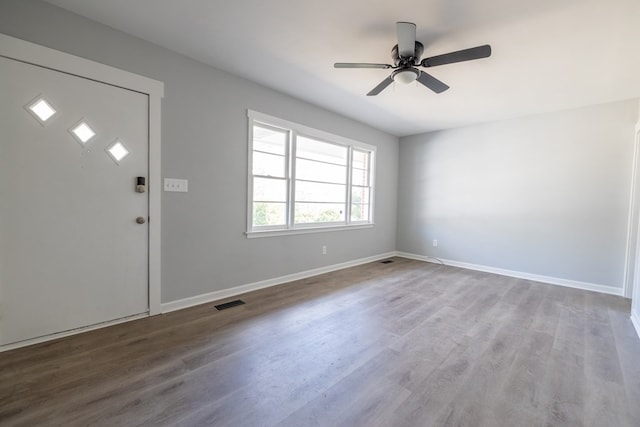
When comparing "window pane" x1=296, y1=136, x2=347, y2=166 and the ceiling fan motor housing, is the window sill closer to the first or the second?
"window pane" x1=296, y1=136, x2=347, y2=166

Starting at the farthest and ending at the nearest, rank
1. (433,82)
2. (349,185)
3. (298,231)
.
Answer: (349,185)
(298,231)
(433,82)

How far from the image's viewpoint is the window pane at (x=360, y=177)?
16.9ft

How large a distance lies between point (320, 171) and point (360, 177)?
48.0 inches

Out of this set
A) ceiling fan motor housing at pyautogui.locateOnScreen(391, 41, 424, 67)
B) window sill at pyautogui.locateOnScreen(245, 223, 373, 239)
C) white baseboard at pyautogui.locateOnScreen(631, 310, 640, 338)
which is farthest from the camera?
window sill at pyautogui.locateOnScreen(245, 223, 373, 239)

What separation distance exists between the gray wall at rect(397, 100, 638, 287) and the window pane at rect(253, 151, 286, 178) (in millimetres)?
3270

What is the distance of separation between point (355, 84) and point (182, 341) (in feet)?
11.0

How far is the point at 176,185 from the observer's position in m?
2.83

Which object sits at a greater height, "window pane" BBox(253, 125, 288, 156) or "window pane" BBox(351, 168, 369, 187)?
"window pane" BBox(253, 125, 288, 156)

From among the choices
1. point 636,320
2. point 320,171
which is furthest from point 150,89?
point 636,320

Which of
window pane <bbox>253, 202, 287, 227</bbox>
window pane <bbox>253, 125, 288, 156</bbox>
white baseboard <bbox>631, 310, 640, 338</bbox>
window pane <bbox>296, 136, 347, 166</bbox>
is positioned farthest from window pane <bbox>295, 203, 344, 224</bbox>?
white baseboard <bbox>631, 310, 640, 338</bbox>

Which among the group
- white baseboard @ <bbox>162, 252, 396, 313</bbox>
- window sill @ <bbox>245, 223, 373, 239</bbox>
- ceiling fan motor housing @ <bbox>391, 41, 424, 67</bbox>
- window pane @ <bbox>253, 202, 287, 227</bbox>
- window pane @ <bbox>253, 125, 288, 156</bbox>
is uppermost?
ceiling fan motor housing @ <bbox>391, 41, 424, 67</bbox>

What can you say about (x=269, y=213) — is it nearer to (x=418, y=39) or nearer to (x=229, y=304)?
(x=229, y=304)

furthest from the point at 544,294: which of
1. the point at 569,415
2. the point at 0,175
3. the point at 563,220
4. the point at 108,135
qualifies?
the point at 0,175

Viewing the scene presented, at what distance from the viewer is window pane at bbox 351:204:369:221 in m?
5.21
